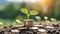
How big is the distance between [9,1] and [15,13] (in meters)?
0.12

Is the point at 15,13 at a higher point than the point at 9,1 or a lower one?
lower

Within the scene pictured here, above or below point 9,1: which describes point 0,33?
below

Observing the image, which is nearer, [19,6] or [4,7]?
[4,7]

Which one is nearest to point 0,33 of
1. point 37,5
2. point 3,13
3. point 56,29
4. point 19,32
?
point 19,32

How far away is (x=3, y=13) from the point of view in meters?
1.03

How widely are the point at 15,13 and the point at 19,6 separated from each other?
10cm

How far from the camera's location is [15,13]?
107 centimetres

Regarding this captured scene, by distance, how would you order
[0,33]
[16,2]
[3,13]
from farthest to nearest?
[16,2] < [3,13] < [0,33]

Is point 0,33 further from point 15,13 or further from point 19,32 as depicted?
point 15,13

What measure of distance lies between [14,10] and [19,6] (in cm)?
10

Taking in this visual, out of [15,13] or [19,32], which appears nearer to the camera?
[19,32]

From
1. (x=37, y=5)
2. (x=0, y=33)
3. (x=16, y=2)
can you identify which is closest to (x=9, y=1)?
(x=16, y=2)

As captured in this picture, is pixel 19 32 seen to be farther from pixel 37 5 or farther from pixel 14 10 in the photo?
pixel 37 5

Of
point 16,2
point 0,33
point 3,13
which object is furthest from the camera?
point 16,2
